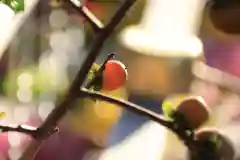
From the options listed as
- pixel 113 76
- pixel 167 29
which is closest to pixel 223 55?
pixel 167 29

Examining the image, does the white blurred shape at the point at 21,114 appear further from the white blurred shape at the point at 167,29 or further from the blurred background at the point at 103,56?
the white blurred shape at the point at 167,29

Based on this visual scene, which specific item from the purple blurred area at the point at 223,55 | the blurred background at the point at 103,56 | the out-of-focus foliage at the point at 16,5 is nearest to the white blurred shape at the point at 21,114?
the blurred background at the point at 103,56

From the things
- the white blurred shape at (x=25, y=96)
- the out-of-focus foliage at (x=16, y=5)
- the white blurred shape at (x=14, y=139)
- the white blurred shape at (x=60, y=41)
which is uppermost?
the out-of-focus foliage at (x=16, y=5)

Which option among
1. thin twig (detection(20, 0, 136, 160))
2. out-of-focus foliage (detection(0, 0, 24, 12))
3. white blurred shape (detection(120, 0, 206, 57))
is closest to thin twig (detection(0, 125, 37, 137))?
thin twig (detection(20, 0, 136, 160))

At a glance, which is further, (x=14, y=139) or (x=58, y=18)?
(x=58, y=18)

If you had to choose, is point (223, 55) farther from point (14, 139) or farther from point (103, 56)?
point (14, 139)

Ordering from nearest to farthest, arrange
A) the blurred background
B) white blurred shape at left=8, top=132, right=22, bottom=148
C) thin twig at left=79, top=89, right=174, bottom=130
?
thin twig at left=79, top=89, right=174, bottom=130 < white blurred shape at left=8, top=132, right=22, bottom=148 < the blurred background

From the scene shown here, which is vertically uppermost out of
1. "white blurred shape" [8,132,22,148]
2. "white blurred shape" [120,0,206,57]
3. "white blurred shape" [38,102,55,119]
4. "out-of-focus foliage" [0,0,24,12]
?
"out-of-focus foliage" [0,0,24,12]

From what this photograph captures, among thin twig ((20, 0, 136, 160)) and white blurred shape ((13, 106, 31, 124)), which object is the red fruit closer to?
thin twig ((20, 0, 136, 160))
